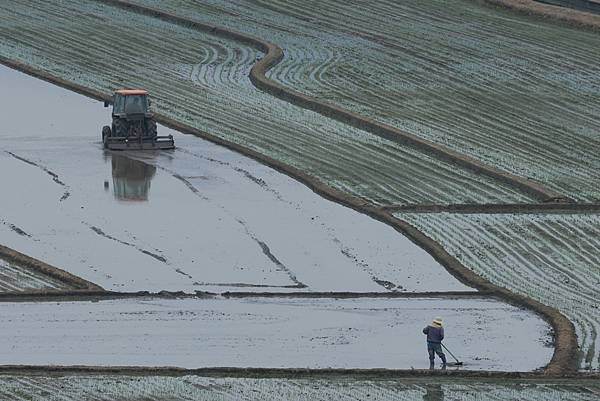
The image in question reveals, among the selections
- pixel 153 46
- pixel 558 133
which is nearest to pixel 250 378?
pixel 558 133

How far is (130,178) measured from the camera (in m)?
36.5

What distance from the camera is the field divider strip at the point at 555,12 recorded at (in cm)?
5466

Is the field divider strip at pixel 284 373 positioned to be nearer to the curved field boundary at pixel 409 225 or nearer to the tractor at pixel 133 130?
the curved field boundary at pixel 409 225

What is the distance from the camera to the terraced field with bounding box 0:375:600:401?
21.2 meters

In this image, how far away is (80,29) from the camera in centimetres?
5622

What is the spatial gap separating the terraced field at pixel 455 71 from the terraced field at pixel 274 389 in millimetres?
12684

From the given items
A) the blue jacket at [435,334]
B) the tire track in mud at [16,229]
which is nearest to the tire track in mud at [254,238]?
the tire track in mud at [16,229]

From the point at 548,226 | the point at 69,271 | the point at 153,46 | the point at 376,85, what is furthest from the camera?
the point at 153,46

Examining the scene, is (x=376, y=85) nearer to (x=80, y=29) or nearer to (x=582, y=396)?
(x=80, y=29)

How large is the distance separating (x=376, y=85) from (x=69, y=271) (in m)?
20.0

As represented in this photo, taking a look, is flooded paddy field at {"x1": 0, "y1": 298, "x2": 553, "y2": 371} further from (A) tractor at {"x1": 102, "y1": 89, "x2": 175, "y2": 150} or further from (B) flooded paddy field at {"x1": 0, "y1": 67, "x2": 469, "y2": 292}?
(A) tractor at {"x1": 102, "y1": 89, "x2": 175, "y2": 150}

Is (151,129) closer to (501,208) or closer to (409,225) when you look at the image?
(409,225)

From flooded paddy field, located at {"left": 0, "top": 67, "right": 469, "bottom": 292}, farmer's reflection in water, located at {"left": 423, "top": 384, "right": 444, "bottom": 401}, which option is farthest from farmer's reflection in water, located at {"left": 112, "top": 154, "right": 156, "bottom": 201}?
farmer's reflection in water, located at {"left": 423, "top": 384, "right": 444, "bottom": 401}

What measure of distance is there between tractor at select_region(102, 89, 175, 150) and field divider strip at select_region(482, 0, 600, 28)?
1924 cm
